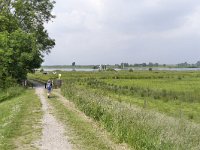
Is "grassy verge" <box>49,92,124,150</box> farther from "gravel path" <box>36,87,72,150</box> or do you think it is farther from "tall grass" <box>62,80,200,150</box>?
"tall grass" <box>62,80,200,150</box>

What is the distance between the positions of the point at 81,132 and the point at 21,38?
129 feet

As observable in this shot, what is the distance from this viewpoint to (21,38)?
5544 centimetres

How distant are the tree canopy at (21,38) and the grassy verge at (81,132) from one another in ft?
88.1

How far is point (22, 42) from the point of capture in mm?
55906

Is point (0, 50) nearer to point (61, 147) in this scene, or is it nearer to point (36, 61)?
point (36, 61)

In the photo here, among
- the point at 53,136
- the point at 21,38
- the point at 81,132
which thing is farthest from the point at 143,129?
the point at 21,38

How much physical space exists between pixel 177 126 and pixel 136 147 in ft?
13.0

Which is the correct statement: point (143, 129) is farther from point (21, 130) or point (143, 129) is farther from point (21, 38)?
point (21, 38)

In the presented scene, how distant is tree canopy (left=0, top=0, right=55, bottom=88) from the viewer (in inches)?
2000

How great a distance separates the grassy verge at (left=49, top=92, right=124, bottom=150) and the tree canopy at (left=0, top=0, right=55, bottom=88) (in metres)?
26.8

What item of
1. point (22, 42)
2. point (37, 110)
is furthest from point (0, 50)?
point (37, 110)

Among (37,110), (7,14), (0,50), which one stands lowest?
(37,110)

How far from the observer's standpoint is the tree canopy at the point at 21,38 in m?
50.8

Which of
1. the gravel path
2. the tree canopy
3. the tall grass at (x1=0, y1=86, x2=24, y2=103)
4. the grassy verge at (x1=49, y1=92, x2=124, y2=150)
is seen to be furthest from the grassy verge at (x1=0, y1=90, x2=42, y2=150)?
the tree canopy
